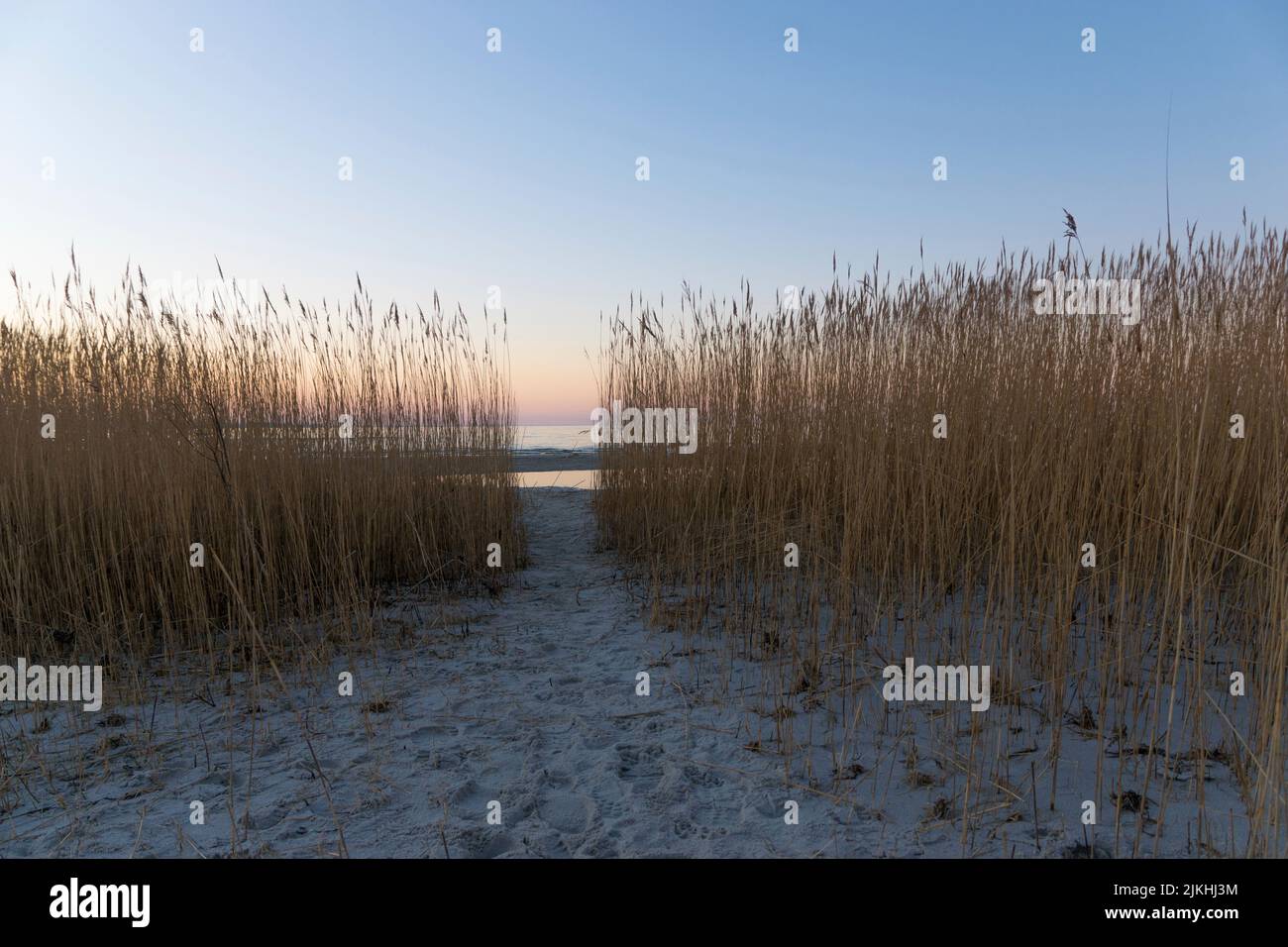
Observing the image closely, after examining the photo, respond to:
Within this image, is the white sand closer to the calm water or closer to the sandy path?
the sandy path

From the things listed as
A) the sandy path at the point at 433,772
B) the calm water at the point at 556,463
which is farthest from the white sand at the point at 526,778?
the calm water at the point at 556,463

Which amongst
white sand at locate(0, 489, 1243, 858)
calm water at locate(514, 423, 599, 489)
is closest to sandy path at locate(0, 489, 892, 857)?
white sand at locate(0, 489, 1243, 858)

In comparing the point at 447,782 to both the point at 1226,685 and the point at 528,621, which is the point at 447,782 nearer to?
the point at 528,621

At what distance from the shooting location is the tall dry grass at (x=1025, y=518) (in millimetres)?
1532

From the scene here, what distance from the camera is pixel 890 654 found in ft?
6.48

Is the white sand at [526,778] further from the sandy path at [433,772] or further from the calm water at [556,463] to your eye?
the calm water at [556,463]

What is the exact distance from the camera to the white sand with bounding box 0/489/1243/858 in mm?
1330

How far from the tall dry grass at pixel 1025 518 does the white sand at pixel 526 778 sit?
0.08 metres

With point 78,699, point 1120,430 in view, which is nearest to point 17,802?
point 78,699

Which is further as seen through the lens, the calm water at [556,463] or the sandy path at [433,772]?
the calm water at [556,463]

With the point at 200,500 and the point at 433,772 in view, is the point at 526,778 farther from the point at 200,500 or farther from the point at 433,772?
the point at 200,500

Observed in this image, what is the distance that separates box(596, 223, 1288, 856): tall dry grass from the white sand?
0.27 feet
